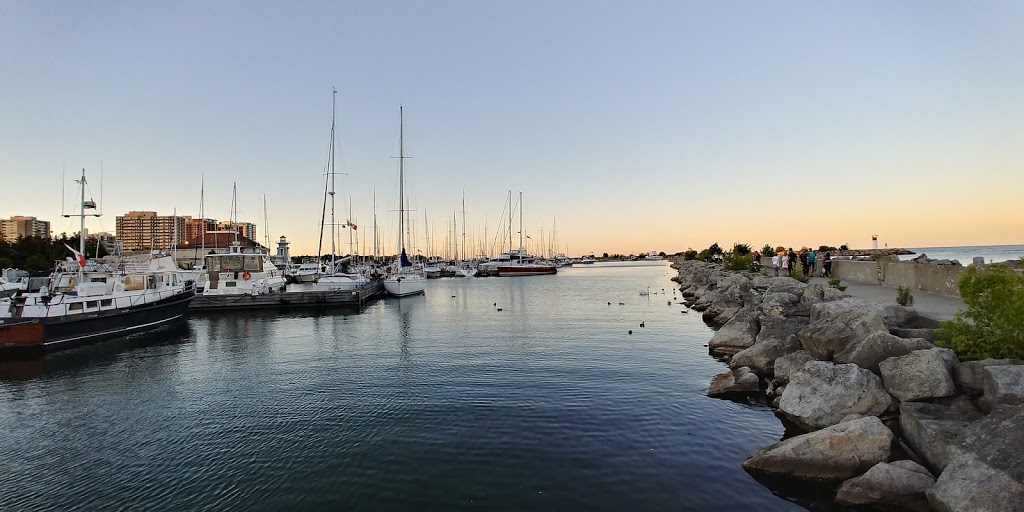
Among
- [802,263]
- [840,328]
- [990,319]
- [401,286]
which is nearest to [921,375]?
[990,319]

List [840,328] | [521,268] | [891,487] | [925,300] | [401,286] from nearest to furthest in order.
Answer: [891,487] → [840,328] → [925,300] → [401,286] → [521,268]

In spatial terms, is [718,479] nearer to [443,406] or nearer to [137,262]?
[443,406]

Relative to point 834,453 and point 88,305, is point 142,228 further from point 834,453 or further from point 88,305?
point 834,453

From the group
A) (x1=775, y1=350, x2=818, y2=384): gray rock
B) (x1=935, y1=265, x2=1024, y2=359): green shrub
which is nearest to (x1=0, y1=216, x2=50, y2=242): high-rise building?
(x1=775, y1=350, x2=818, y2=384): gray rock

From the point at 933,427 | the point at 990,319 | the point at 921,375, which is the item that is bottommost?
the point at 933,427

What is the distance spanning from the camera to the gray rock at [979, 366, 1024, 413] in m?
8.90

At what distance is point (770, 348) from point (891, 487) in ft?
28.9

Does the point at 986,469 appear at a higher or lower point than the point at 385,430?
higher

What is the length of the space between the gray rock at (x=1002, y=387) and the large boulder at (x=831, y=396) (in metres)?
1.92

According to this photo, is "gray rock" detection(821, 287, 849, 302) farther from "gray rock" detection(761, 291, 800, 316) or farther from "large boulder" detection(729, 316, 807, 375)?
"large boulder" detection(729, 316, 807, 375)

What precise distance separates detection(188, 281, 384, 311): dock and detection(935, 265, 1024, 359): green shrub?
44894mm

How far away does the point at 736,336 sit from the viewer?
72.6 ft

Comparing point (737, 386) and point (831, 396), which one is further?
point (737, 386)

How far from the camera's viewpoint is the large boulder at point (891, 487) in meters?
8.48
